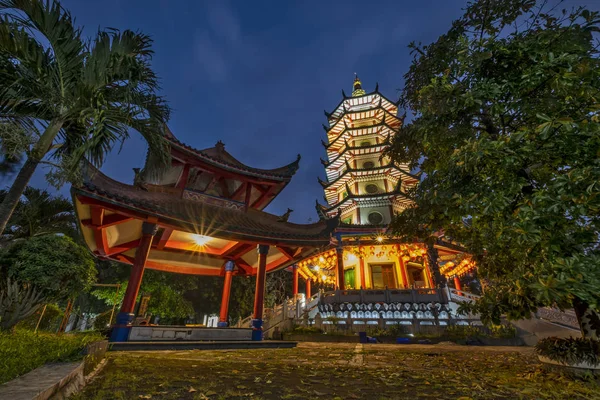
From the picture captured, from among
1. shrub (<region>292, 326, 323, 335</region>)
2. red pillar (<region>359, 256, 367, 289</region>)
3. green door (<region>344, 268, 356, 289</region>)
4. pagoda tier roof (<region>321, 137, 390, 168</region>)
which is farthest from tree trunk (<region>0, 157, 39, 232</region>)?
pagoda tier roof (<region>321, 137, 390, 168</region>)

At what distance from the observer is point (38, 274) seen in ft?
16.4

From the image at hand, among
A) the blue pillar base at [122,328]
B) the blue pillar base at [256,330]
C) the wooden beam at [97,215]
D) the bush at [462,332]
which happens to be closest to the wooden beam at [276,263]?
the blue pillar base at [256,330]

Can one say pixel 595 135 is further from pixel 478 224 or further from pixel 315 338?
pixel 315 338

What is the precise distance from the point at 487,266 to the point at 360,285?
15.8 m

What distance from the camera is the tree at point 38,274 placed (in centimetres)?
465

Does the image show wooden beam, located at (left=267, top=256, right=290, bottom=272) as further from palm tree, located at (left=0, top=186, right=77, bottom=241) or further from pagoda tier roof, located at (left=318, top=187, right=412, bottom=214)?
palm tree, located at (left=0, top=186, right=77, bottom=241)

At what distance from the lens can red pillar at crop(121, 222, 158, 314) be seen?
7148 millimetres

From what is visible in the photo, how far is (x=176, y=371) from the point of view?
3.60 m

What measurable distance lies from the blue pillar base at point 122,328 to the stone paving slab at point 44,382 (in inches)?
200

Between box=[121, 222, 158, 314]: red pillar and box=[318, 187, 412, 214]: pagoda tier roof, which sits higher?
box=[318, 187, 412, 214]: pagoda tier roof

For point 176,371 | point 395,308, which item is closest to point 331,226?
point 395,308

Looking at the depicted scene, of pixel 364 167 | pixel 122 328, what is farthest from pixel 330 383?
pixel 364 167

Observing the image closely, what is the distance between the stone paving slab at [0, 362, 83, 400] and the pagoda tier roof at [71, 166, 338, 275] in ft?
18.1

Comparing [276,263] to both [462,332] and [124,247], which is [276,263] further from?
[462,332]
